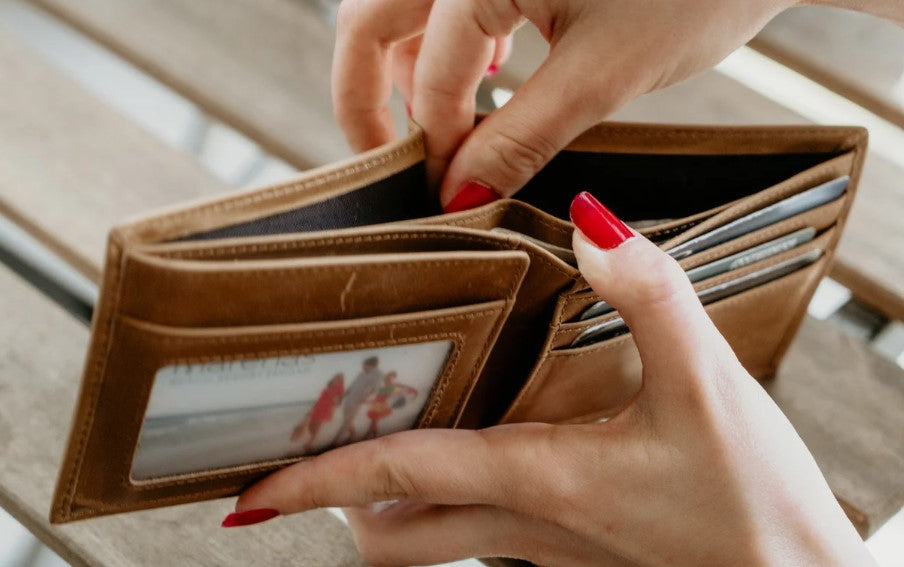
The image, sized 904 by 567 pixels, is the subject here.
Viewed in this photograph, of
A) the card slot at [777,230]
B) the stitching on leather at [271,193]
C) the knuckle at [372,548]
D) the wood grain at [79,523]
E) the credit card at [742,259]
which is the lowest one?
the wood grain at [79,523]

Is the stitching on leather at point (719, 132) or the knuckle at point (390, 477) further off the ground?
the stitching on leather at point (719, 132)

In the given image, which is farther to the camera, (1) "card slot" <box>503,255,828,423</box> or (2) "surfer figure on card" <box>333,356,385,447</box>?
(1) "card slot" <box>503,255,828,423</box>

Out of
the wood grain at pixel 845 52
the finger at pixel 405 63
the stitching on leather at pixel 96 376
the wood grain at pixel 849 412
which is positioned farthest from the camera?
the wood grain at pixel 845 52

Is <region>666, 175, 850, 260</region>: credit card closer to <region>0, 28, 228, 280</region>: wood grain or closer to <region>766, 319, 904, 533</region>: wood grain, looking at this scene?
<region>766, 319, 904, 533</region>: wood grain

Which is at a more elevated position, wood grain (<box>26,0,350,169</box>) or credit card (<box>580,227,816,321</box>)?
credit card (<box>580,227,816,321</box>)

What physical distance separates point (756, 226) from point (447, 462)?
30 cm

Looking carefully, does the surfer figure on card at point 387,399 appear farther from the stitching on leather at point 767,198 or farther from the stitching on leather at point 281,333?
the stitching on leather at point 767,198

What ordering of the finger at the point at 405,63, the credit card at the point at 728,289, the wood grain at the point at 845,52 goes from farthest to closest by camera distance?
1. the wood grain at the point at 845,52
2. the finger at the point at 405,63
3. the credit card at the point at 728,289

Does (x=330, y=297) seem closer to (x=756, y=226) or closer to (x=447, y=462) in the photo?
(x=447, y=462)

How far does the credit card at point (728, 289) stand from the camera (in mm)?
702

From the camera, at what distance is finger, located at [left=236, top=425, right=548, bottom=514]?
621 millimetres

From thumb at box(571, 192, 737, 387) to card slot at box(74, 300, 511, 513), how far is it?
7 cm

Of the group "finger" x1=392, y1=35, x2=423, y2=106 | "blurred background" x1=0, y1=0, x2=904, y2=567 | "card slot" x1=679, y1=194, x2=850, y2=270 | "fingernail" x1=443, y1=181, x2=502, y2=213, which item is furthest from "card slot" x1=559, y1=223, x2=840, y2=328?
"finger" x1=392, y1=35, x2=423, y2=106

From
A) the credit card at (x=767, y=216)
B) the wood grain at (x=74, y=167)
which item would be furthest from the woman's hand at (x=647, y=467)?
the wood grain at (x=74, y=167)
